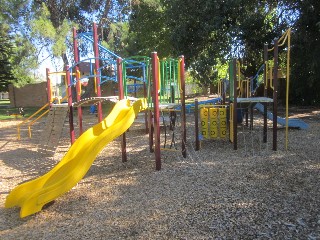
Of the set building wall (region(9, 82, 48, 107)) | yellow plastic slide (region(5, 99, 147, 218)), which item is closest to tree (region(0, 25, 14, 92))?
building wall (region(9, 82, 48, 107))

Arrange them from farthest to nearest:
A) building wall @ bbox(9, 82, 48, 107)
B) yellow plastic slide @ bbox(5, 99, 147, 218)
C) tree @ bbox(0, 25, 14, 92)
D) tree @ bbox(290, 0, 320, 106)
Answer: building wall @ bbox(9, 82, 48, 107), tree @ bbox(0, 25, 14, 92), tree @ bbox(290, 0, 320, 106), yellow plastic slide @ bbox(5, 99, 147, 218)

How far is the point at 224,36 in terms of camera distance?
47.3ft

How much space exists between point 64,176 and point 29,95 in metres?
25.5

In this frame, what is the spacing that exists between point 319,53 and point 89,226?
11.7m

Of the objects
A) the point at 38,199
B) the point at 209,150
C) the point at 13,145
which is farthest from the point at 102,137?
the point at 13,145

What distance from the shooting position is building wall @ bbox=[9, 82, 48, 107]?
27016 millimetres

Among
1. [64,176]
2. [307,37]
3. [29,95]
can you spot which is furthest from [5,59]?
[64,176]

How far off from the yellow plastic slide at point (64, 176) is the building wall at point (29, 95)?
23.9m

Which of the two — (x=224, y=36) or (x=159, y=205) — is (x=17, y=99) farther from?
(x=159, y=205)

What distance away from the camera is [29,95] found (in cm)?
2739

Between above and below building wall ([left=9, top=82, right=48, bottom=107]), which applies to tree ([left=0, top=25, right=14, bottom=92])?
above

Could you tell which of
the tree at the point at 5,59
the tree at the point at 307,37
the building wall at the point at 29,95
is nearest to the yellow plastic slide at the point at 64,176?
the tree at the point at 307,37

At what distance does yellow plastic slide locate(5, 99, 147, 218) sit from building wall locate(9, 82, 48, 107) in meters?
23.9

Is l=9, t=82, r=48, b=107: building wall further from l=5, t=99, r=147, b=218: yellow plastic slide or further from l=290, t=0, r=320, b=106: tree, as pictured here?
l=5, t=99, r=147, b=218: yellow plastic slide
